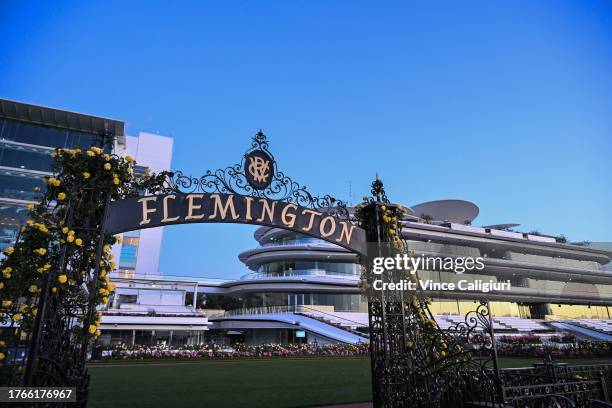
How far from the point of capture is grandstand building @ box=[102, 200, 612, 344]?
129 feet

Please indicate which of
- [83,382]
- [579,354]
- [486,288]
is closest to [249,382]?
[83,382]

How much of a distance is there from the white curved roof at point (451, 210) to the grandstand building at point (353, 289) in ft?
0.56

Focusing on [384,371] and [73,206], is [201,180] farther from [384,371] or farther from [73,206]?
[384,371]

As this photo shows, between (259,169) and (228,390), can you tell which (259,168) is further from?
(228,390)

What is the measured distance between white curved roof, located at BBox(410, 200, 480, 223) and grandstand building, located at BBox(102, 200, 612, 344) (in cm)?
17

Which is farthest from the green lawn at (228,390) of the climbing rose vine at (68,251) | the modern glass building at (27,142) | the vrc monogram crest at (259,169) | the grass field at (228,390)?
the modern glass building at (27,142)

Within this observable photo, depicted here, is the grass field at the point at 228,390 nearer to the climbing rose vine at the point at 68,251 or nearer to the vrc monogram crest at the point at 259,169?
the climbing rose vine at the point at 68,251

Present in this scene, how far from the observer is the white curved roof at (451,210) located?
63.6 m

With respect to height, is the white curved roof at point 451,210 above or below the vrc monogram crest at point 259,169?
above

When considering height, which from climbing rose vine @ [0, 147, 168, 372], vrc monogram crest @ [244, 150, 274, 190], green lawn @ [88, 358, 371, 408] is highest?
vrc monogram crest @ [244, 150, 274, 190]

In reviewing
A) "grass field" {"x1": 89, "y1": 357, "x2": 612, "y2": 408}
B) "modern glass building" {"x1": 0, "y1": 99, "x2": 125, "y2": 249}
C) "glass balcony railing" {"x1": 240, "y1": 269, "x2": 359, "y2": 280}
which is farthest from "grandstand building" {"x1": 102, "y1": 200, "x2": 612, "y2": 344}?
"grass field" {"x1": 89, "y1": 357, "x2": 612, "y2": 408}

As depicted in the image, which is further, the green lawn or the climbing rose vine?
the green lawn

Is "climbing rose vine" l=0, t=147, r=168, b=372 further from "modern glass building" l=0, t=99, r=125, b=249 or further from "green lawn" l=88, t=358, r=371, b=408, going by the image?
"modern glass building" l=0, t=99, r=125, b=249

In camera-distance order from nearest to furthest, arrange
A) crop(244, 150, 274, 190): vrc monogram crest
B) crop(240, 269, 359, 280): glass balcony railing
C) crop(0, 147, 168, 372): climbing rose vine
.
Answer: crop(0, 147, 168, 372): climbing rose vine, crop(244, 150, 274, 190): vrc monogram crest, crop(240, 269, 359, 280): glass balcony railing
